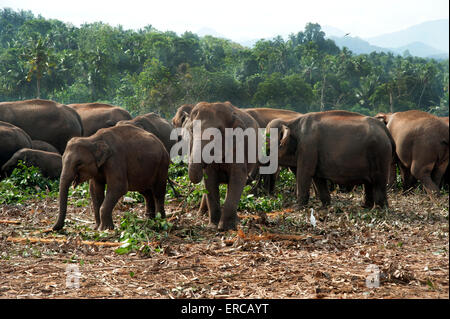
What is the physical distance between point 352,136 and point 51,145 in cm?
655

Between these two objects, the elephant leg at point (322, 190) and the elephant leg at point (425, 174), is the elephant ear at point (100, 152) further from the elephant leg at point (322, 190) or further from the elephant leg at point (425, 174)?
the elephant leg at point (425, 174)

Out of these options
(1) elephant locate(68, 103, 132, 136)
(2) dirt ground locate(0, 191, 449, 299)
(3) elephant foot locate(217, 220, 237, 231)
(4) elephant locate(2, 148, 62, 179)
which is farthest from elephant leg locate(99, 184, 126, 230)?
(1) elephant locate(68, 103, 132, 136)

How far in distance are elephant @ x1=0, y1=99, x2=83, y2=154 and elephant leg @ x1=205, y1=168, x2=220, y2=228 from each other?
6608mm

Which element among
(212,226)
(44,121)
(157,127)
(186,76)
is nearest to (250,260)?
(212,226)

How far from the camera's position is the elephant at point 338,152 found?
27.7 feet

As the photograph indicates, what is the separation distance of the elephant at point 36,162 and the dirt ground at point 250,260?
2.66m

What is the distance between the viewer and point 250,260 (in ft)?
16.8

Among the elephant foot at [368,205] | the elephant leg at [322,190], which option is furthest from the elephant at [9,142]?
the elephant foot at [368,205]

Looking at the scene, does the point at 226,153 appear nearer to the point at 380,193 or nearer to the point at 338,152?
the point at 338,152

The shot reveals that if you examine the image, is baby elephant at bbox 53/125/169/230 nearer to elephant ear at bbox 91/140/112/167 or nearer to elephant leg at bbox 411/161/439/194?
elephant ear at bbox 91/140/112/167

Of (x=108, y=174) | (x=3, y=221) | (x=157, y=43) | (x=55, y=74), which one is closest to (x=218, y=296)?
(x=108, y=174)

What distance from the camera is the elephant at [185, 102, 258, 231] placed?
639 cm

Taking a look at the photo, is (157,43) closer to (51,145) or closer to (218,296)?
(51,145)

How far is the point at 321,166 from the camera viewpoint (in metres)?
8.68
